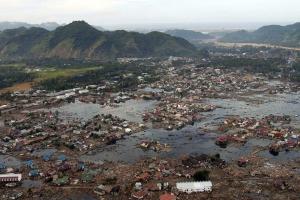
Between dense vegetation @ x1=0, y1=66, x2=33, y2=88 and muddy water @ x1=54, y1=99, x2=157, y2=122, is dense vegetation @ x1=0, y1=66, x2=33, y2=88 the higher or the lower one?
the higher one

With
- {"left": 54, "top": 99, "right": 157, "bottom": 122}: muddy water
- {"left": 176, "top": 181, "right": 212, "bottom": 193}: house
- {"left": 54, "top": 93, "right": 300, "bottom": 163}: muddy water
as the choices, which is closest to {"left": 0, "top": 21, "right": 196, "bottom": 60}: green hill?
{"left": 54, "top": 99, "right": 157, "bottom": 122}: muddy water

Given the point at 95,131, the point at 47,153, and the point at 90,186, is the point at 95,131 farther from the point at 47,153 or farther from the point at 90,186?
the point at 90,186

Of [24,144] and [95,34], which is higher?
[95,34]

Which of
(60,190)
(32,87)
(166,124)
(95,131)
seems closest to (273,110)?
(166,124)

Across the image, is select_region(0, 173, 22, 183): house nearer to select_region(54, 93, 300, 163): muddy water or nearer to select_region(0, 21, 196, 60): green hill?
select_region(54, 93, 300, 163): muddy water

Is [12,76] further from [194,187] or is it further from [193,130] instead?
[194,187]

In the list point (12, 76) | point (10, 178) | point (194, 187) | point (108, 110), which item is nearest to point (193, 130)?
point (108, 110)
